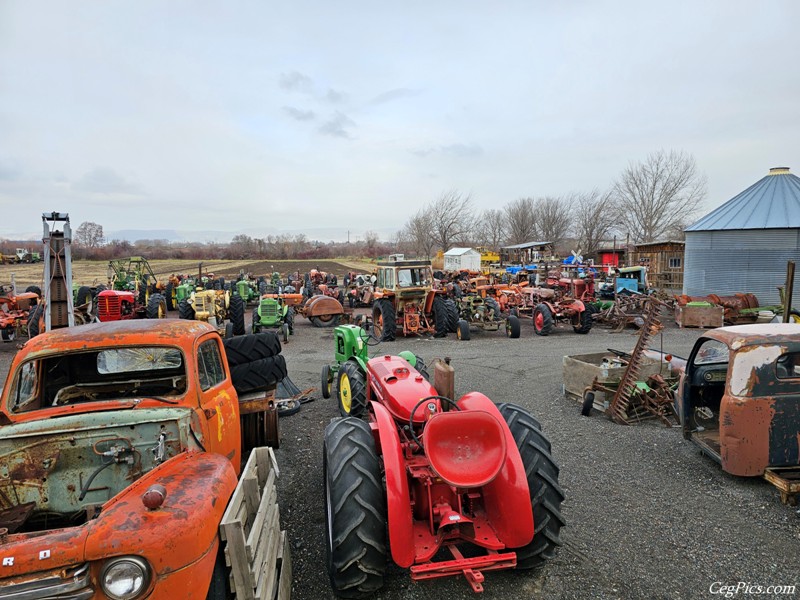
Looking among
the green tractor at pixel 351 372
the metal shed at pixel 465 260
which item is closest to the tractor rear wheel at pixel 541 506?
the green tractor at pixel 351 372

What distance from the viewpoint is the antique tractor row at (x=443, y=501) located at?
2920 millimetres

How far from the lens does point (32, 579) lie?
1987mm

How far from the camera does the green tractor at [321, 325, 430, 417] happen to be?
606 centimetres

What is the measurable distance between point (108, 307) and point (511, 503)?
1507 cm

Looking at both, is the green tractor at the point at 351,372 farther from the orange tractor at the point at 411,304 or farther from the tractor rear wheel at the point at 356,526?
the orange tractor at the point at 411,304

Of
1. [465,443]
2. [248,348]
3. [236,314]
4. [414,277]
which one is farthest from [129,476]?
[236,314]

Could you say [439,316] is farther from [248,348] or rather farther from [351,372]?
[248,348]

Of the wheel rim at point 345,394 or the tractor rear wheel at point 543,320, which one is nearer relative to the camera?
the wheel rim at point 345,394

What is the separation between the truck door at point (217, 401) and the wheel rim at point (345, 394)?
6.88ft

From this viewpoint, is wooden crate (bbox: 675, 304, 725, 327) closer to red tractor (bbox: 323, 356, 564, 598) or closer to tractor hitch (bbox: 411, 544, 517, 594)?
red tractor (bbox: 323, 356, 564, 598)

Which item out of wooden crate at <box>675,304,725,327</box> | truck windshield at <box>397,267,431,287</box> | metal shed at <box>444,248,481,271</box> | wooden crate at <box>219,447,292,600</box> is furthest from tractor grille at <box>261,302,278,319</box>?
metal shed at <box>444,248,481,271</box>

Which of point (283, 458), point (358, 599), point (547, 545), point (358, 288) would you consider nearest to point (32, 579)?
point (358, 599)

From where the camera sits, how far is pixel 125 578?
6.64ft

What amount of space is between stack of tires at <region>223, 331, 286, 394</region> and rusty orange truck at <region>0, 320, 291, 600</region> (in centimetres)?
103
